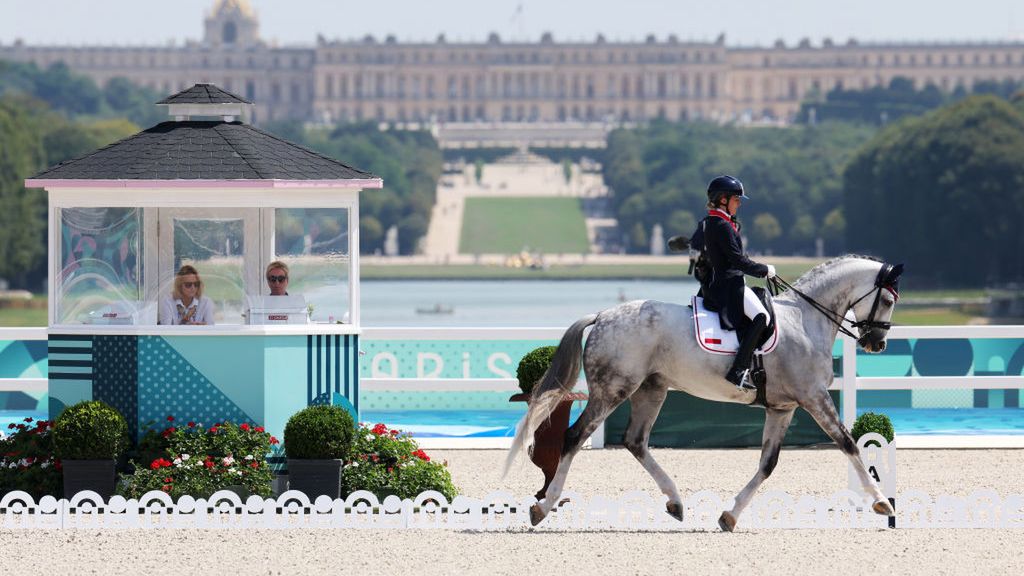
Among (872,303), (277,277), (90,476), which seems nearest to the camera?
(872,303)

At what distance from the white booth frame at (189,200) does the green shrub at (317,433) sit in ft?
2.15

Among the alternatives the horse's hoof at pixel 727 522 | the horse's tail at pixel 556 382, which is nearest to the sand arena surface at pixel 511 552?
the horse's hoof at pixel 727 522

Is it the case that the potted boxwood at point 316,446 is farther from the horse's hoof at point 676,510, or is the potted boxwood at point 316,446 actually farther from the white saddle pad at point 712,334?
the white saddle pad at point 712,334

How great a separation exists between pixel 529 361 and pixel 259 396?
1.93 meters

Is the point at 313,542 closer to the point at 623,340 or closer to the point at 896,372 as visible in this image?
the point at 623,340

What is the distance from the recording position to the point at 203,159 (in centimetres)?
1216

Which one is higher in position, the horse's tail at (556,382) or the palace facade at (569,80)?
the palace facade at (569,80)

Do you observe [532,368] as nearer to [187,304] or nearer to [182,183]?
[187,304]

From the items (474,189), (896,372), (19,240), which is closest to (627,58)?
(474,189)

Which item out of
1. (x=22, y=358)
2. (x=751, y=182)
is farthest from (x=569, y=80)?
(x=22, y=358)

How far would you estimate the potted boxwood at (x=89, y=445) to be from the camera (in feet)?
37.7

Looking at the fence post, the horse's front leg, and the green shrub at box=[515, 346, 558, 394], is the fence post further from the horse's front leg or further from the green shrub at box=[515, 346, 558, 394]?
the horse's front leg

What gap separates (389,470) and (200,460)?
A: 1041 millimetres

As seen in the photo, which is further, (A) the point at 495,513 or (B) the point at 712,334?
(A) the point at 495,513
